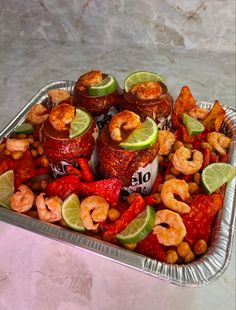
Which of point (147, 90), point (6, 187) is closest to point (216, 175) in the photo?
point (147, 90)

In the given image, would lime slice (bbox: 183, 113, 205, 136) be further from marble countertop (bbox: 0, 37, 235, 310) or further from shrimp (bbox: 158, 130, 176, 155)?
marble countertop (bbox: 0, 37, 235, 310)

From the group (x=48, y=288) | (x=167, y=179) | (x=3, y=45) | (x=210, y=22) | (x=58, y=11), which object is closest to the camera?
(x=48, y=288)

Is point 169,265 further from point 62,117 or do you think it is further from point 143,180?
point 62,117

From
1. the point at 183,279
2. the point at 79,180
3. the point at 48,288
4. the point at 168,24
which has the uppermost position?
the point at 168,24

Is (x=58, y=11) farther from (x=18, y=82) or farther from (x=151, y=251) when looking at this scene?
(x=151, y=251)

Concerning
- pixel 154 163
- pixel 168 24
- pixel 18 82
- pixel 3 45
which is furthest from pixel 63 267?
pixel 3 45

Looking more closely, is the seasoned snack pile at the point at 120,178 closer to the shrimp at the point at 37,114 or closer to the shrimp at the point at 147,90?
the shrimp at the point at 147,90

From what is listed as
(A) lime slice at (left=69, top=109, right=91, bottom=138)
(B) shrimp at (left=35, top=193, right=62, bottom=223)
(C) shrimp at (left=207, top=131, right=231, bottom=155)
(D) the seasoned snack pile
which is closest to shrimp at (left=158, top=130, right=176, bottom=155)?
(D) the seasoned snack pile
